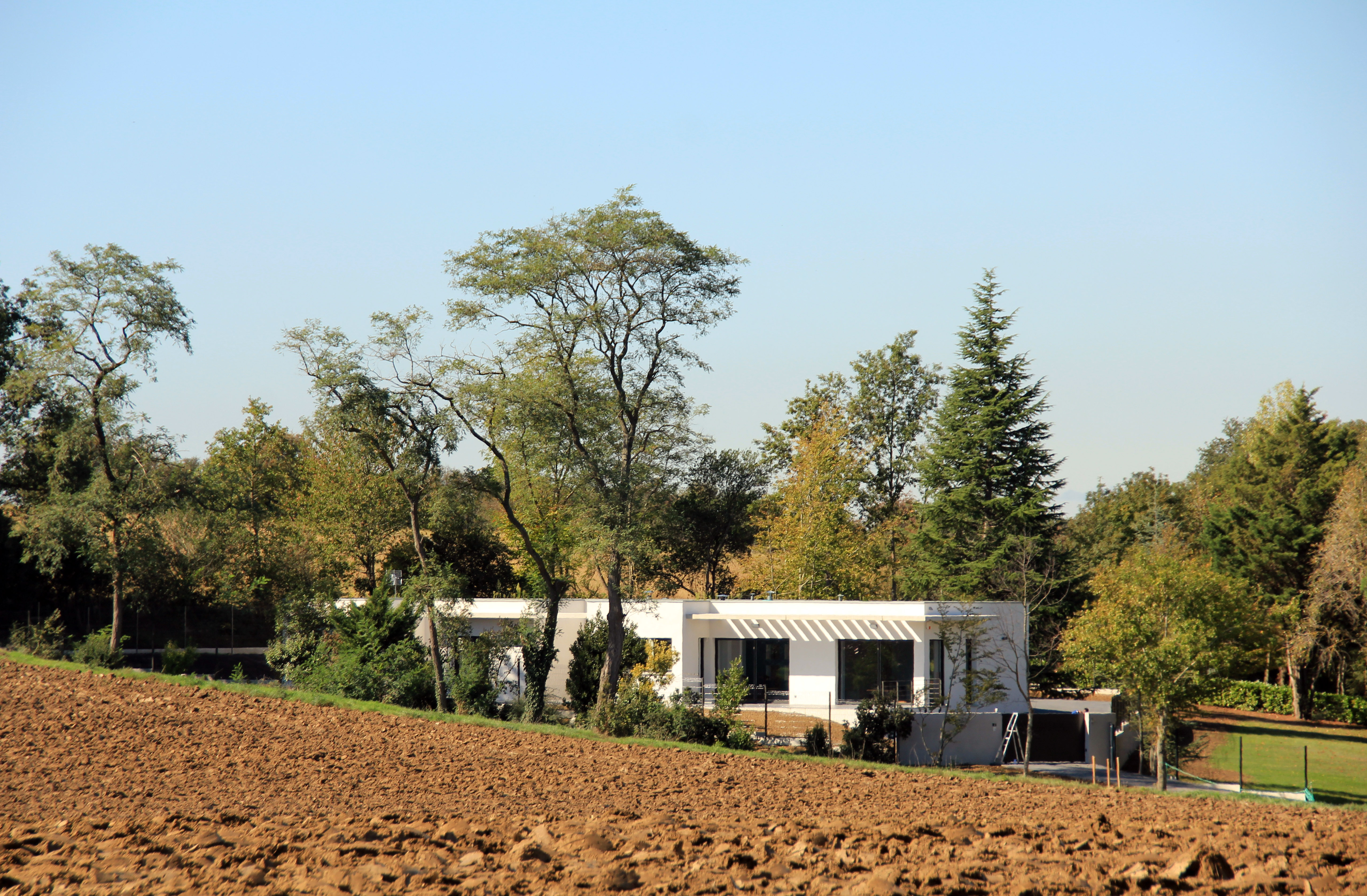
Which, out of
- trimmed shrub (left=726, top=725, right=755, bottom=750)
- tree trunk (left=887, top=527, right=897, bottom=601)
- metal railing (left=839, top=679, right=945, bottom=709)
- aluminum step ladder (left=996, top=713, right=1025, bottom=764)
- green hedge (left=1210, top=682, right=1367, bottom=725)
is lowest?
green hedge (left=1210, top=682, right=1367, bottom=725)

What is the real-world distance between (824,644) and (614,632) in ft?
20.1

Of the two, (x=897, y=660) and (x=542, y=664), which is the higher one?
(x=897, y=660)

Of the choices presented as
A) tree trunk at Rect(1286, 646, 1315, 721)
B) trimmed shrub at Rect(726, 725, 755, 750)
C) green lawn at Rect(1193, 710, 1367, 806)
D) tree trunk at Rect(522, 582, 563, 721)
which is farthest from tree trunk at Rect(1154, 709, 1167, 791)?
tree trunk at Rect(1286, 646, 1315, 721)

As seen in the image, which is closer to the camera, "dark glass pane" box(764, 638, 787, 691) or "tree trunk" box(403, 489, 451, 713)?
"tree trunk" box(403, 489, 451, 713)

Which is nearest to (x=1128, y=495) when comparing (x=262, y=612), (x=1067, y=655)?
(x=1067, y=655)

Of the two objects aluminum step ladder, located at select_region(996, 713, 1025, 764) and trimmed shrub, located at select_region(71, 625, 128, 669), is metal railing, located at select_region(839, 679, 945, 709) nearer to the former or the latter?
aluminum step ladder, located at select_region(996, 713, 1025, 764)

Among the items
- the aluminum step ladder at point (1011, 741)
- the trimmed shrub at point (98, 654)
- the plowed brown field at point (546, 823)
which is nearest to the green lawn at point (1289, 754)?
the aluminum step ladder at point (1011, 741)

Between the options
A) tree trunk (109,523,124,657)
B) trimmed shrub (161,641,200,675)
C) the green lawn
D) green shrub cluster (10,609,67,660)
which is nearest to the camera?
the green lawn

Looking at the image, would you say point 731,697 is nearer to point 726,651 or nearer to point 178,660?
point 726,651

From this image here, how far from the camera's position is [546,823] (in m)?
9.27

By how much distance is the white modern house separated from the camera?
925 inches

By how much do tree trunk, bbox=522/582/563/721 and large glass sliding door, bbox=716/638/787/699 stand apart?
473 centimetres

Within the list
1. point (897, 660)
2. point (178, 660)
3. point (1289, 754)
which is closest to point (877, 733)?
point (897, 660)

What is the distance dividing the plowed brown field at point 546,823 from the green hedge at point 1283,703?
29.8m
